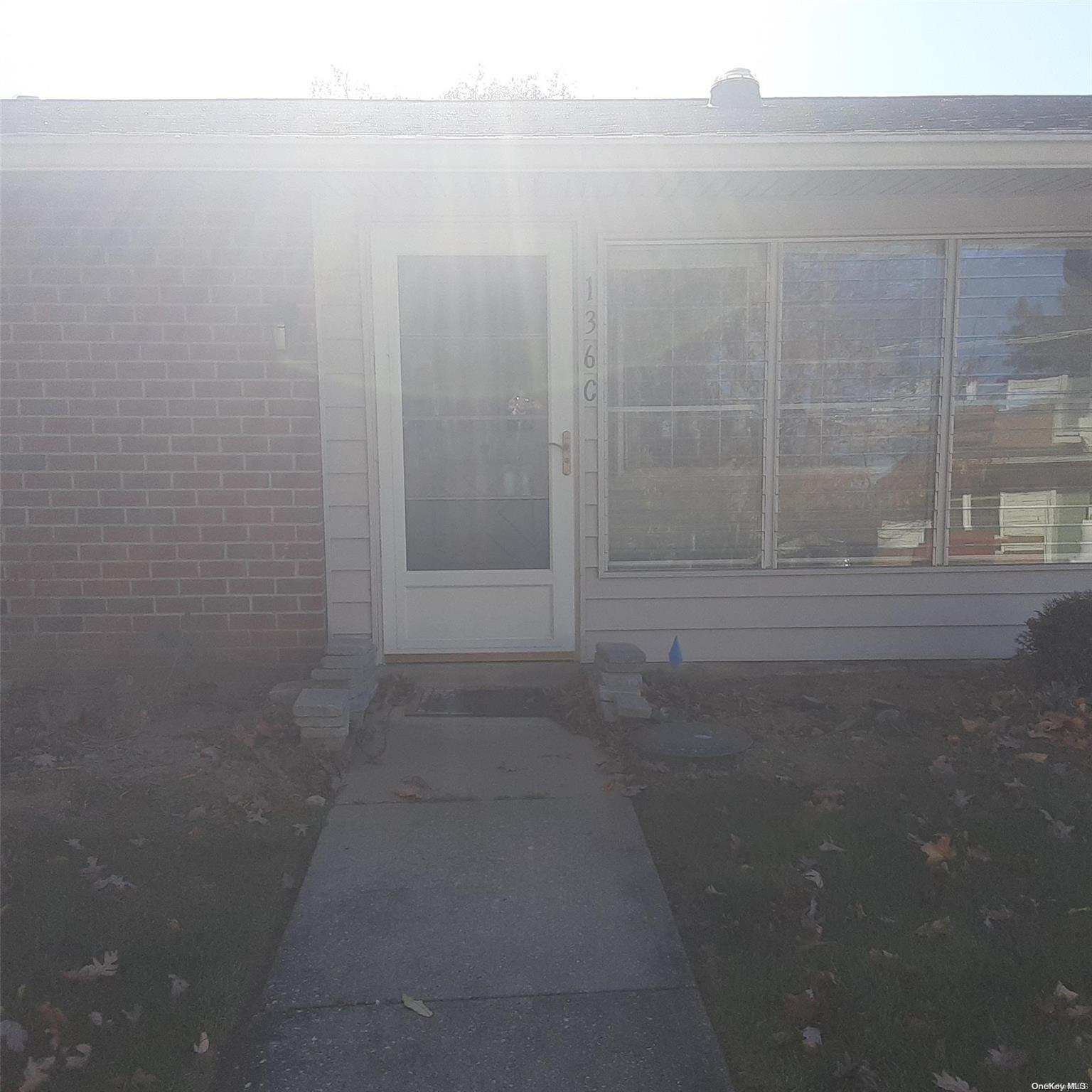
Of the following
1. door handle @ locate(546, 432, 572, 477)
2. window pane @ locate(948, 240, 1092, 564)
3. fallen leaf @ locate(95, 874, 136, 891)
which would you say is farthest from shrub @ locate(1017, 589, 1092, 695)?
fallen leaf @ locate(95, 874, 136, 891)

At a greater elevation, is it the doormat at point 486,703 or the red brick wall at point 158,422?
the red brick wall at point 158,422

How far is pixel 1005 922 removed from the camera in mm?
2891

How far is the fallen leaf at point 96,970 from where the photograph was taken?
2.62m

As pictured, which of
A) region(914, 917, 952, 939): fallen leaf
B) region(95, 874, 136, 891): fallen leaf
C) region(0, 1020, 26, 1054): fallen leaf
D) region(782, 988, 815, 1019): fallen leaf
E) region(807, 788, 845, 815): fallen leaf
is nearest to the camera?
region(0, 1020, 26, 1054): fallen leaf

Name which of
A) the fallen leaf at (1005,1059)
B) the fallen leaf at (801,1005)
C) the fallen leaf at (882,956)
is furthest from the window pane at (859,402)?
the fallen leaf at (1005,1059)

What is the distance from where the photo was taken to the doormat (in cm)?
491

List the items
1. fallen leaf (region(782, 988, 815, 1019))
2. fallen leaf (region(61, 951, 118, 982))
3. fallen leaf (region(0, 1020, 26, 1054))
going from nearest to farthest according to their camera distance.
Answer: fallen leaf (region(0, 1020, 26, 1054))
fallen leaf (region(782, 988, 815, 1019))
fallen leaf (region(61, 951, 118, 982))

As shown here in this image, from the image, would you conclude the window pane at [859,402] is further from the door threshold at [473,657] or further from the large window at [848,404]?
the door threshold at [473,657]

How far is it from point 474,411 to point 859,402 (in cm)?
220

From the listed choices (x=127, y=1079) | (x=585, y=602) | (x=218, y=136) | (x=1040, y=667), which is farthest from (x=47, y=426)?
(x=1040, y=667)

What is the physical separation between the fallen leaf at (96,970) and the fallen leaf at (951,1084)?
6.95 feet

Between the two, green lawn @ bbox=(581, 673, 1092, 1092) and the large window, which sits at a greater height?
the large window

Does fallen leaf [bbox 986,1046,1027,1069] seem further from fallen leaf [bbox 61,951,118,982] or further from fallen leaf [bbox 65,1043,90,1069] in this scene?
fallen leaf [bbox 61,951,118,982]

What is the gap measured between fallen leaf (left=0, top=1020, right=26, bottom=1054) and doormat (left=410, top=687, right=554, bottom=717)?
101 inches
